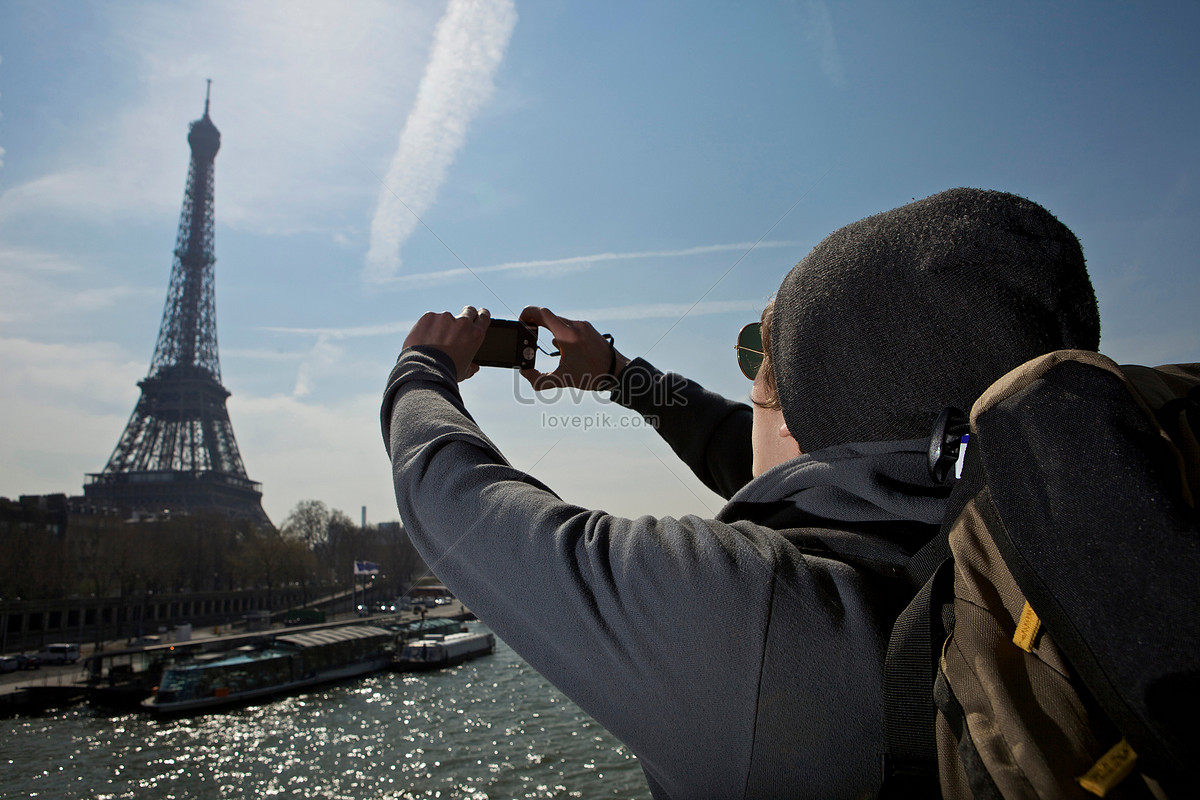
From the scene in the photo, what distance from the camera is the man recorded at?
640mm

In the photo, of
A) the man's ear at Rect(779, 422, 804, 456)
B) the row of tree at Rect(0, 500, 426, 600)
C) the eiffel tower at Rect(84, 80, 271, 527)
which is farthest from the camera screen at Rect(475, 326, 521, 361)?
the eiffel tower at Rect(84, 80, 271, 527)

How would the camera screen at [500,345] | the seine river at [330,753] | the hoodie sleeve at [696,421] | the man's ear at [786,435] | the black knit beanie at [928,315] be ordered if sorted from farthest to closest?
1. the seine river at [330,753]
2. the hoodie sleeve at [696,421]
3. the camera screen at [500,345]
4. the man's ear at [786,435]
5. the black knit beanie at [928,315]

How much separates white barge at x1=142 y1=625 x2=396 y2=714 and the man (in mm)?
21844

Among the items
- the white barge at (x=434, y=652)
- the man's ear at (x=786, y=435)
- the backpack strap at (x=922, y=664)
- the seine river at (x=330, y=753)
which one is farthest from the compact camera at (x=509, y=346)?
the white barge at (x=434, y=652)

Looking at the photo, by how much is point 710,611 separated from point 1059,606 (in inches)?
10.2

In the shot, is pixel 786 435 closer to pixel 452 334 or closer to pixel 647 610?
pixel 647 610

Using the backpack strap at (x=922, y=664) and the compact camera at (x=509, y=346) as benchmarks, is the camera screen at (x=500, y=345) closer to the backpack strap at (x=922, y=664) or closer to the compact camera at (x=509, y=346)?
the compact camera at (x=509, y=346)

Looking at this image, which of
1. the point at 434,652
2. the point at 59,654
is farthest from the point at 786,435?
the point at 59,654

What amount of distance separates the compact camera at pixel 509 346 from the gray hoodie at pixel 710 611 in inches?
33.3

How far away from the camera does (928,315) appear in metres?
0.75

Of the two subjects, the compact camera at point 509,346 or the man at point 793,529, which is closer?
the man at point 793,529

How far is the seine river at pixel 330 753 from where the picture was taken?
43.6 feet

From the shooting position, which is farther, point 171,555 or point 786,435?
point 171,555

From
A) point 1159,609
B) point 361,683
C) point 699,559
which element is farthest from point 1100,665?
point 361,683
